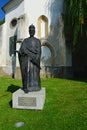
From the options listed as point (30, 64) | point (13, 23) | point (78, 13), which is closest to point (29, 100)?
point (30, 64)

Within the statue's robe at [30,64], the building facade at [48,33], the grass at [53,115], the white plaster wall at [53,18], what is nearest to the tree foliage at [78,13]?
the white plaster wall at [53,18]

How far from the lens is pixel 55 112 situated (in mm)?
9320

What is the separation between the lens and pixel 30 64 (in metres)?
10.4

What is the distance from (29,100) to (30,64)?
1.45m

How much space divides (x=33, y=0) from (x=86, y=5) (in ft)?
19.5

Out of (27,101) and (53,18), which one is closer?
(27,101)

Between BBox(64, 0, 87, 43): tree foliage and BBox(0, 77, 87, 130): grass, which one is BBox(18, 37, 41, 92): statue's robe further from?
BBox(64, 0, 87, 43): tree foliage

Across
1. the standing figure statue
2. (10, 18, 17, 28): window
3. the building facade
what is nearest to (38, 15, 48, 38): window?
the building facade

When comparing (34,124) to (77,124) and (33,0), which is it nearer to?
(77,124)

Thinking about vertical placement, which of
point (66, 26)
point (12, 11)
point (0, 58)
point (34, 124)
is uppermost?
point (12, 11)

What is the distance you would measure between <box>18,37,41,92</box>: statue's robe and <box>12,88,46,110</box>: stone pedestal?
1.42ft

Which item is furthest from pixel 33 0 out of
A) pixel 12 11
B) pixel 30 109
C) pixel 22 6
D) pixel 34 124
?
pixel 34 124

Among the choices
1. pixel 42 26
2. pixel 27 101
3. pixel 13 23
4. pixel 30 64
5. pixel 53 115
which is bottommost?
pixel 53 115

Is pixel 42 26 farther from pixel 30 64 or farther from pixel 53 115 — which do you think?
pixel 53 115
